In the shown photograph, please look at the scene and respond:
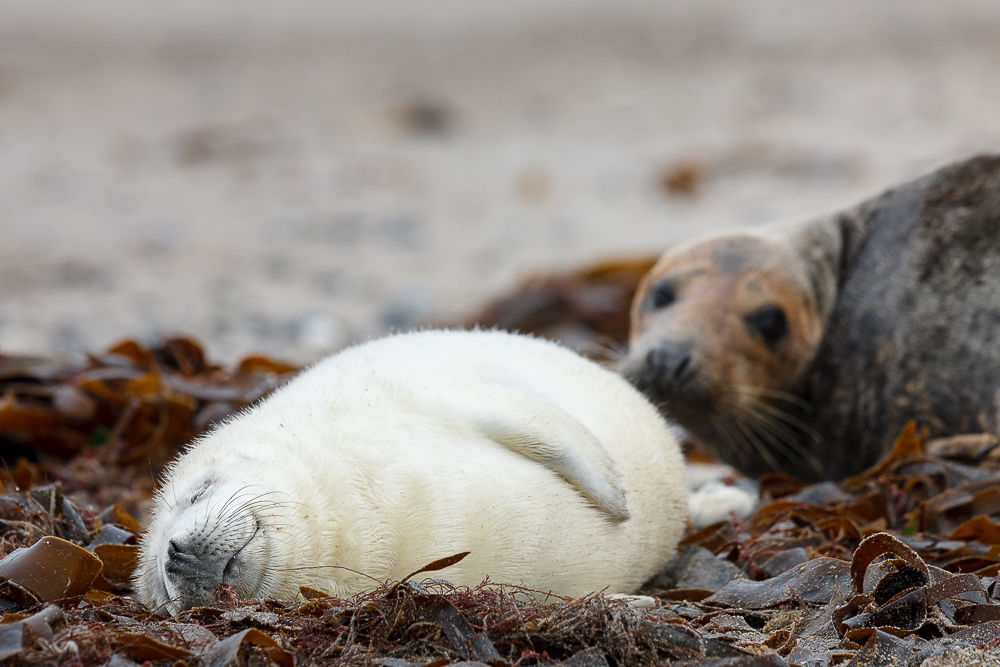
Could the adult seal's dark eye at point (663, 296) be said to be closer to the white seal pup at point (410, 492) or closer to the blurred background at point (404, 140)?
the white seal pup at point (410, 492)

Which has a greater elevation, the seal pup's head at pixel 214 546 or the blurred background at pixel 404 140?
the seal pup's head at pixel 214 546

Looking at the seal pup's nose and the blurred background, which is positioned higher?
the seal pup's nose

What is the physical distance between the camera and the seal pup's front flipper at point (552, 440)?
274cm

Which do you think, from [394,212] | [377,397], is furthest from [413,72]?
[377,397]

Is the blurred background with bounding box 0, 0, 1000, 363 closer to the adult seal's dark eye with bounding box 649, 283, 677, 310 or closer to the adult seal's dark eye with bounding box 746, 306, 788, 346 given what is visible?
the adult seal's dark eye with bounding box 649, 283, 677, 310

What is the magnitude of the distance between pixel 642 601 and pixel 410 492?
619 millimetres

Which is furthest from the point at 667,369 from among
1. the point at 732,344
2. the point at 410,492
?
the point at 410,492

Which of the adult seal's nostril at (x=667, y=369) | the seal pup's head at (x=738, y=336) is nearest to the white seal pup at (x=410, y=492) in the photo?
the adult seal's nostril at (x=667, y=369)

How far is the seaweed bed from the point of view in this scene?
2236mm

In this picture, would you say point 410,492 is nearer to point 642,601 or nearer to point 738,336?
point 642,601

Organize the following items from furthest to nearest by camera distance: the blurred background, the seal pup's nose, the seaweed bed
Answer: the blurred background → the seal pup's nose → the seaweed bed

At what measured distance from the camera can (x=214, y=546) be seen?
7.74ft

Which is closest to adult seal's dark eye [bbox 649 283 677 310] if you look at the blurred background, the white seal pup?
the white seal pup

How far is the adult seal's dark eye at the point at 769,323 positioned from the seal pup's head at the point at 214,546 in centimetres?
272
